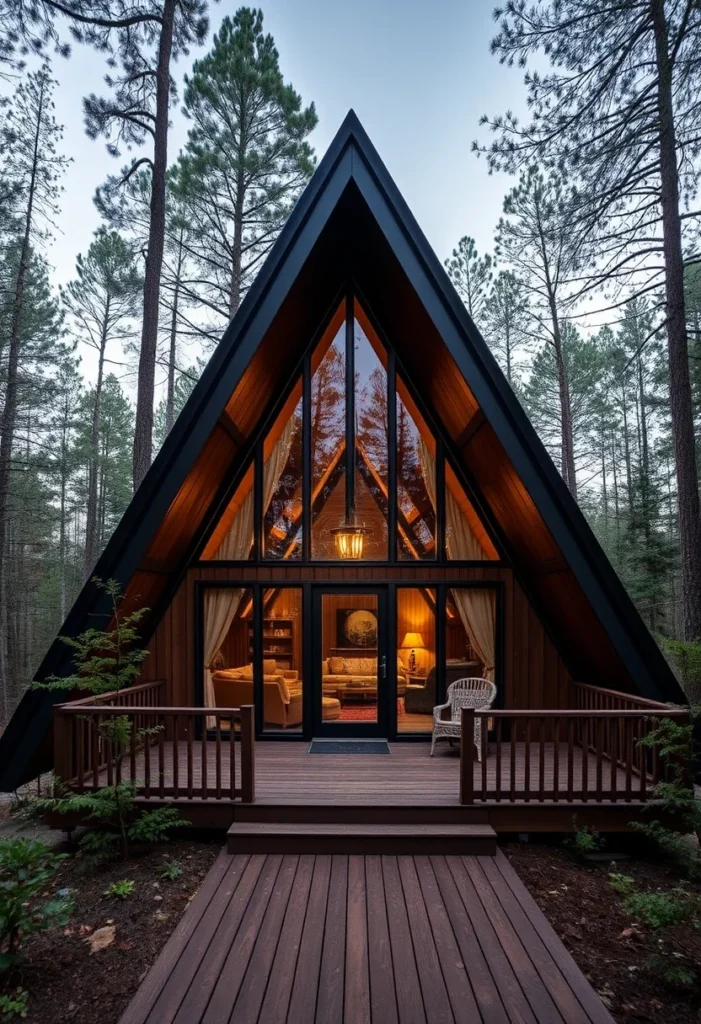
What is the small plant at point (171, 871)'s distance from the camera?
4.20m

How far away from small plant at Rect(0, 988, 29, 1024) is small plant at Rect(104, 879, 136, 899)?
96cm

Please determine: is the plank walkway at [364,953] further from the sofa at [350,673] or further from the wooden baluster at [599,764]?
the sofa at [350,673]

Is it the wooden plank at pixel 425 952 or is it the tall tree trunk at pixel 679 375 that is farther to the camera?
the tall tree trunk at pixel 679 375

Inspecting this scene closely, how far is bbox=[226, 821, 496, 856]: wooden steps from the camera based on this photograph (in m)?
4.48

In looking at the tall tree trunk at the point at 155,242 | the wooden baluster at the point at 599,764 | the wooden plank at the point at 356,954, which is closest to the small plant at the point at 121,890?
the wooden plank at the point at 356,954

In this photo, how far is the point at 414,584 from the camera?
7.24m

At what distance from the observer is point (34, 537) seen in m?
17.3

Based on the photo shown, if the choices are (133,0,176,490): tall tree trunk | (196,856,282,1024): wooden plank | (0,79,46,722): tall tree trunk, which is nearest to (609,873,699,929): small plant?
(196,856,282,1024): wooden plank

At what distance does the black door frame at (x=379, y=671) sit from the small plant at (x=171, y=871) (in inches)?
113

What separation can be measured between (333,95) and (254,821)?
18853mm

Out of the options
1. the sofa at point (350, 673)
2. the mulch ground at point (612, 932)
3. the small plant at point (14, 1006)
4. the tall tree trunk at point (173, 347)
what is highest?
the tall tree trunk at point (173, 347)

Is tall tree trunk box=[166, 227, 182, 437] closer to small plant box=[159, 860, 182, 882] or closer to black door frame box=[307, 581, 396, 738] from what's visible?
black door frame box=[307, 581, 396, 738]

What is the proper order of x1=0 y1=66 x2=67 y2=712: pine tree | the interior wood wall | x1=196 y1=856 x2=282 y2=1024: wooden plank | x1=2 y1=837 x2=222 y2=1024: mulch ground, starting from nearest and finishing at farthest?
x1=196 y1=856 x2=282 y2=1024: wooden plank
x1=2 y1=837 x2=222 y2=1024: mulch ground
the interior wood wall
x1=0 y1=66 x2=67 y2=712: pine tree

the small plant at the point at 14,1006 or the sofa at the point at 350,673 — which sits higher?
the sofa at the point at 350,673
